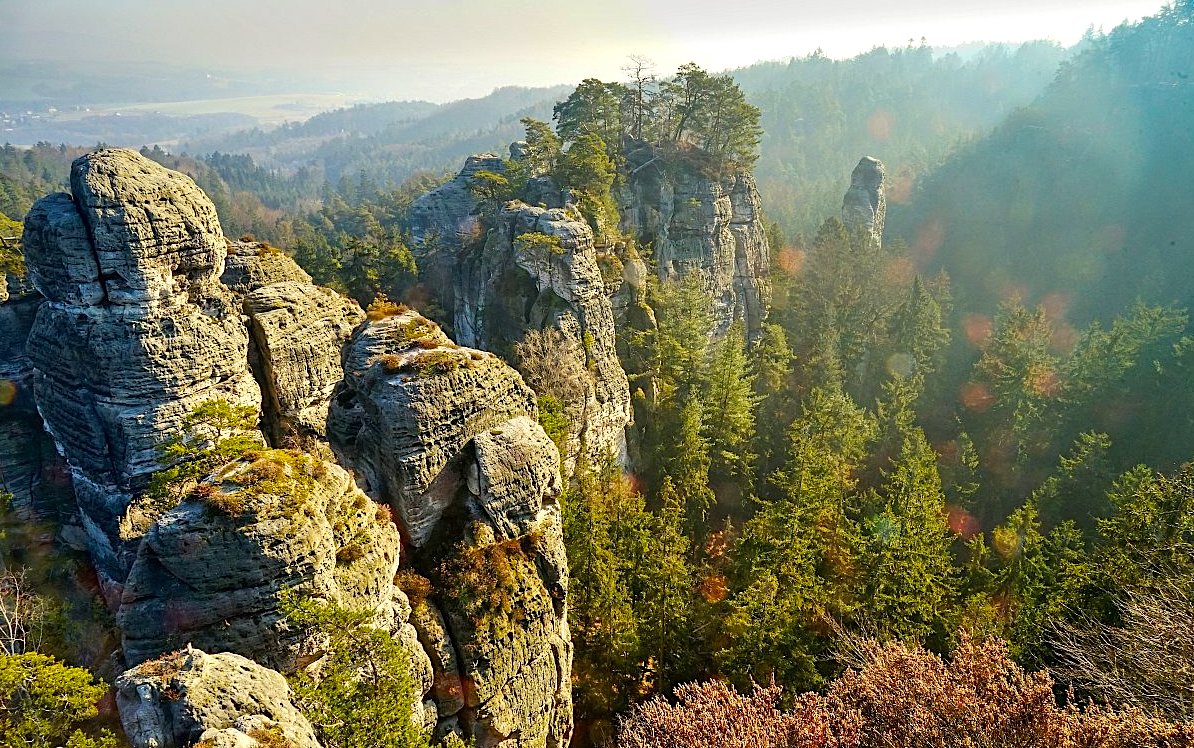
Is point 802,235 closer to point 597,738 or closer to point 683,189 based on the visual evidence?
point 683,189

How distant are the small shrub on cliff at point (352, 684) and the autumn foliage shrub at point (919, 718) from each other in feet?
14.2

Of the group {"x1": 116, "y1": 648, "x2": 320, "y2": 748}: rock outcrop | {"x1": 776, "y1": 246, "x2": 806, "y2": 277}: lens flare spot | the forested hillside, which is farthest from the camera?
the forested hillside

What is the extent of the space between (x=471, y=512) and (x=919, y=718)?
9.58 meters

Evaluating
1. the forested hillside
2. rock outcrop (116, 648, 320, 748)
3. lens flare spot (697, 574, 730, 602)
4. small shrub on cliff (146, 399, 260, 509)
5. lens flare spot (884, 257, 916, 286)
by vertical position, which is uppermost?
the forested hillside

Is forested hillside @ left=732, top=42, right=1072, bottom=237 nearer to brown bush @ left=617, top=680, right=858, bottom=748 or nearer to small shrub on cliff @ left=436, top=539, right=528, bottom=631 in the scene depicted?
small shrub on cliff @ left=436, top=539, right=528, bottom=631

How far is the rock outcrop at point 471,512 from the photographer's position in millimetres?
13695

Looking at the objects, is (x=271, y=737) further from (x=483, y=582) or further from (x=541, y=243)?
(x=541, y=243)

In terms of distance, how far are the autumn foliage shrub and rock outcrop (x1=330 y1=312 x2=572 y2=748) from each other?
3.35m

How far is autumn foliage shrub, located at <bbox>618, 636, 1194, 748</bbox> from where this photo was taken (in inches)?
377

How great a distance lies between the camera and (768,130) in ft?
515

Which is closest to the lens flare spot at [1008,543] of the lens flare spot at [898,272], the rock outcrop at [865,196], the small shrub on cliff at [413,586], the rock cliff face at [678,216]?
the small shrub on cliff at [413,586]

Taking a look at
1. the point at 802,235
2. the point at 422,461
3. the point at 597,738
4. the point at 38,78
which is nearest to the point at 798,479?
the point at 597,738

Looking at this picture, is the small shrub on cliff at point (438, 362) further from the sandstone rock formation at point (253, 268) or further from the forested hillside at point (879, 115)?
the forested hillside at point (879, 115)

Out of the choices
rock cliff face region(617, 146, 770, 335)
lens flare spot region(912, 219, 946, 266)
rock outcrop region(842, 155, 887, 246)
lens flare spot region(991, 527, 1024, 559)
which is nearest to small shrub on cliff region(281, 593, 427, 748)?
lens flare spot region(991, 527, 1024, 559)
